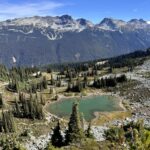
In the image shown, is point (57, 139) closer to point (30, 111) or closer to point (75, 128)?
point (75, 128)

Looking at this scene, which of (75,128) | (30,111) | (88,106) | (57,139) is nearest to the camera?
(75,128)

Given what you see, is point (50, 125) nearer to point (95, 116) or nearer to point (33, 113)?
point (33, 113)

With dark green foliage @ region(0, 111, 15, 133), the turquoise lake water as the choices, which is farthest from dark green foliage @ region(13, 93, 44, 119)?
dark green foliage @ region(0, 111, 15, 133)

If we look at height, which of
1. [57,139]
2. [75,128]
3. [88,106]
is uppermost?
[75,128]

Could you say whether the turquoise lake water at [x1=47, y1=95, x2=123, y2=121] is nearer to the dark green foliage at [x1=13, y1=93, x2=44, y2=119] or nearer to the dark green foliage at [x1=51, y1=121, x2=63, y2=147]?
the dark green foliage at [x1=13, y1=93, x2=44, y2=119]

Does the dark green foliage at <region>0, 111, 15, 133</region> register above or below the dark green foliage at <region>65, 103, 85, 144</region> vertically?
below

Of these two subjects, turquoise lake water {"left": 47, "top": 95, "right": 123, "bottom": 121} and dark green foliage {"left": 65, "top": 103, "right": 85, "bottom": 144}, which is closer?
dark green foliage {"left": 65, "top": 103, "right": 85, "bottom": 144}

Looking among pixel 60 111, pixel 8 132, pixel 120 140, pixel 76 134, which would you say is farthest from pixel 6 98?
pixel 120 140

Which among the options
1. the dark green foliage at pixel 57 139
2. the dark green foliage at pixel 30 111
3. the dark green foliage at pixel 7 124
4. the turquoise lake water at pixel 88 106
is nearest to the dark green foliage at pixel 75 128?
the dark green foliage at pixel 57 139

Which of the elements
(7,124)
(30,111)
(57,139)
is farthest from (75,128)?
(30,111)
